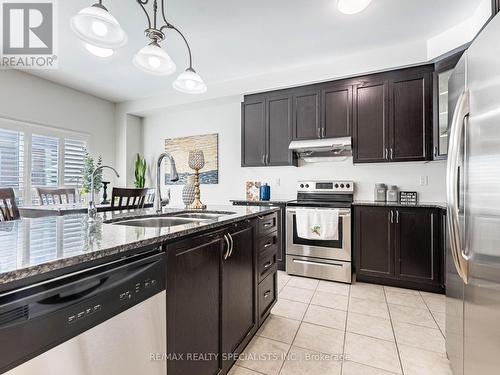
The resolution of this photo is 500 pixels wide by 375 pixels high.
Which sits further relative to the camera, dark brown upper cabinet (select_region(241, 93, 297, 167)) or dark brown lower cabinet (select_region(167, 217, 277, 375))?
dark brown upper cabinet (select_region(241, 93, 297, 167))

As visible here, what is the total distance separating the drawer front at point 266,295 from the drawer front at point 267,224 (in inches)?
15.4

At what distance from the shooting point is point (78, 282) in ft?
2.36

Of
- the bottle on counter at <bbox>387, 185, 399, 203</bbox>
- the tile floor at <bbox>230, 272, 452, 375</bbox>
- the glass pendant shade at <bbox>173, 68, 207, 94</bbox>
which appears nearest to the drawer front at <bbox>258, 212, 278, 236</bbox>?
the tile floor at <bbox>230, 272, 452, 375</bbox>

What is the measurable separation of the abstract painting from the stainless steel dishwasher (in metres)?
3.67

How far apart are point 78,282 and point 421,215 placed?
313cm

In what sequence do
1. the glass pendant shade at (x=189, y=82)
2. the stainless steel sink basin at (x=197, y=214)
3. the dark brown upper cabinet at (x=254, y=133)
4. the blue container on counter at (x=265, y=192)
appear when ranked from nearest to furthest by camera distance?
the stainless steel sink basin at (x=197, y=214) < the glass pendant shade at (x=189, y=82) < the dark brown upper cabinet at (x=254, y=133) < the blue container on counter at (x=265, y=192)

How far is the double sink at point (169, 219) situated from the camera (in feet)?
5.24

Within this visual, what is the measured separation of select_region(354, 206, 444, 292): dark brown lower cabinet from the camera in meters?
2.74

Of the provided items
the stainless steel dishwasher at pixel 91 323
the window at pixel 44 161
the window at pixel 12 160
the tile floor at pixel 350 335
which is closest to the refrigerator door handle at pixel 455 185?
the tile floor at pixel 350 335

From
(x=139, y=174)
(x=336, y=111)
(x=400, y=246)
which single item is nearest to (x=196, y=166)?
(x=336, y=111)

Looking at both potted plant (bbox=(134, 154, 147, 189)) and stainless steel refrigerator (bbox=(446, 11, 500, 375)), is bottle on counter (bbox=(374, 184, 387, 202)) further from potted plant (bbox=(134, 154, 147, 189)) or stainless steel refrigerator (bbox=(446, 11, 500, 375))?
potted plant (bbox=(134, 154, 147, 189))

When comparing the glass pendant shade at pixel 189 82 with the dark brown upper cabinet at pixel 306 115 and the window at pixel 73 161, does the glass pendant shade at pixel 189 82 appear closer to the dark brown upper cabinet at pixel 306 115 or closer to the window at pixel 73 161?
the dark brown upper cabinet at pixel 306 115

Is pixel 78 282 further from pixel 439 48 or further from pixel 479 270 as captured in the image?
pixel 439 48

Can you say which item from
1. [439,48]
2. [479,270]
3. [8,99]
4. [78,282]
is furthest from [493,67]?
[8,99]
